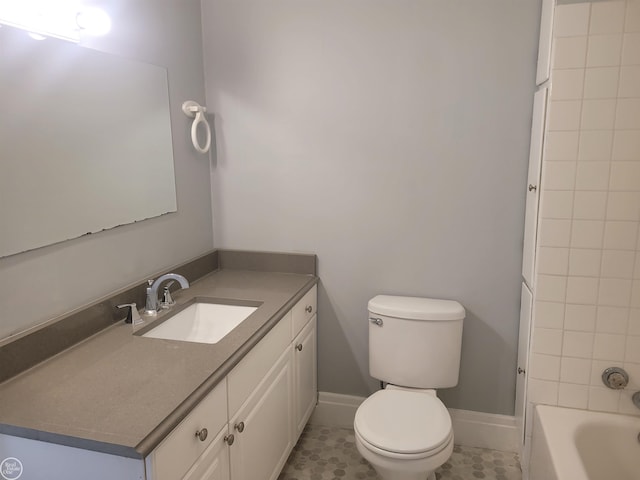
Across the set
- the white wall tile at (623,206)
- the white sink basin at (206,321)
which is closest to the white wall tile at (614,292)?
the white wall tile at (623,206)

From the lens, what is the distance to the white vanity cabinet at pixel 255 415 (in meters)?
1.29

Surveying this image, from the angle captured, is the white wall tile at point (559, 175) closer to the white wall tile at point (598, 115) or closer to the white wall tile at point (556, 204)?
the white wall tile at point (556, 204)

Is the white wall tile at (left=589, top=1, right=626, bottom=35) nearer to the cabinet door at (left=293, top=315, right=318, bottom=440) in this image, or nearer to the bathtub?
the bathtub

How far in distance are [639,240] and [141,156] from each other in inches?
78.1

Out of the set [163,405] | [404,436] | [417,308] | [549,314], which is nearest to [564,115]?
[549,314]

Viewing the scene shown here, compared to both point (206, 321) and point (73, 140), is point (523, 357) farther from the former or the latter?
point (73, 140)

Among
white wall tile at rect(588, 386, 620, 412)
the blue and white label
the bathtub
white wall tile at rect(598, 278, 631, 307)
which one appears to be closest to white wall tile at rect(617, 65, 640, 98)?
white wall tile at rect(598, 278, 631, 307)

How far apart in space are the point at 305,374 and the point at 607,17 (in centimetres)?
195

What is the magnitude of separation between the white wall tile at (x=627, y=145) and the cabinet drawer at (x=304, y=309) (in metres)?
1.42

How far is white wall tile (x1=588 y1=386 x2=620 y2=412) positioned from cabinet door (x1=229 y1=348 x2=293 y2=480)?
4.14ft

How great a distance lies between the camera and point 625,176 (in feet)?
5.98

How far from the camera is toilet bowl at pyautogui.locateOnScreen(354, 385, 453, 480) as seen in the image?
5.84 ft

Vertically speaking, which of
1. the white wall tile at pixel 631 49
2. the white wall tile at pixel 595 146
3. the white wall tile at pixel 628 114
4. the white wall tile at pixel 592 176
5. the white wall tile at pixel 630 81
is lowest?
the white wall tile at pixel 592 176

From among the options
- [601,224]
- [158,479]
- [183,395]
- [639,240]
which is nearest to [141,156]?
[183,395]
